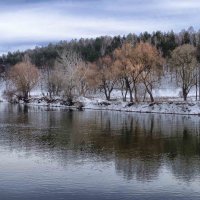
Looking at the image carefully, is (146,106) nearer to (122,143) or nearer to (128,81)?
(128,81)

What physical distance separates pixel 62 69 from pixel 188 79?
4163 centimetres

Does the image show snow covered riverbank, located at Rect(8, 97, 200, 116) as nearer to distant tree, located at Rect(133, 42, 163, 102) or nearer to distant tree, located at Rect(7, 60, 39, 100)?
distant tree, located at Rect(133, 42, 163, 102)

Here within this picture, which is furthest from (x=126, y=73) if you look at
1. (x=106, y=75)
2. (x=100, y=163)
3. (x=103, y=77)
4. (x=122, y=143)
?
(x=100, y=163)

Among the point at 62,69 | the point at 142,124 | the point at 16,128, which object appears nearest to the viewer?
the point at 16,128

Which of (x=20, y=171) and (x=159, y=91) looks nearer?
(x=20, y=171)

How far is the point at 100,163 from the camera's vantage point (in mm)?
27625

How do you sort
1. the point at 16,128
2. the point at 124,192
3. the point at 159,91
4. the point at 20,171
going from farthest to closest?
1. the point at 159,91
2. the point at 16,128
3. the point at 20,171
4. the point at 124,192

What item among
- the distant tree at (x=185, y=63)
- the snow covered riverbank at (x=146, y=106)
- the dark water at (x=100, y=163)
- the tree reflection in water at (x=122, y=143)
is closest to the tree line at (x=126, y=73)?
the distant tree at (x=185, y=63)

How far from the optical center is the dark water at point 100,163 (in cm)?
2092

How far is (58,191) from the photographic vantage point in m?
20.9

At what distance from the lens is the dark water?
20922 millimetres

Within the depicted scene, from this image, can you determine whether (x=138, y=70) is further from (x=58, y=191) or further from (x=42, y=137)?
(x=58, y=191)

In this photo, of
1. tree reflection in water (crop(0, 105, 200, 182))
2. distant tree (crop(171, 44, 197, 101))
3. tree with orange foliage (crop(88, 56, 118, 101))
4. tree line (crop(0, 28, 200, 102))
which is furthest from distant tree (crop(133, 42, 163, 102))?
tree reflection in water (crop(0, 105, 200, 182))

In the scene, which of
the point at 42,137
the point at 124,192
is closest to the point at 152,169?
the point at 124,192
